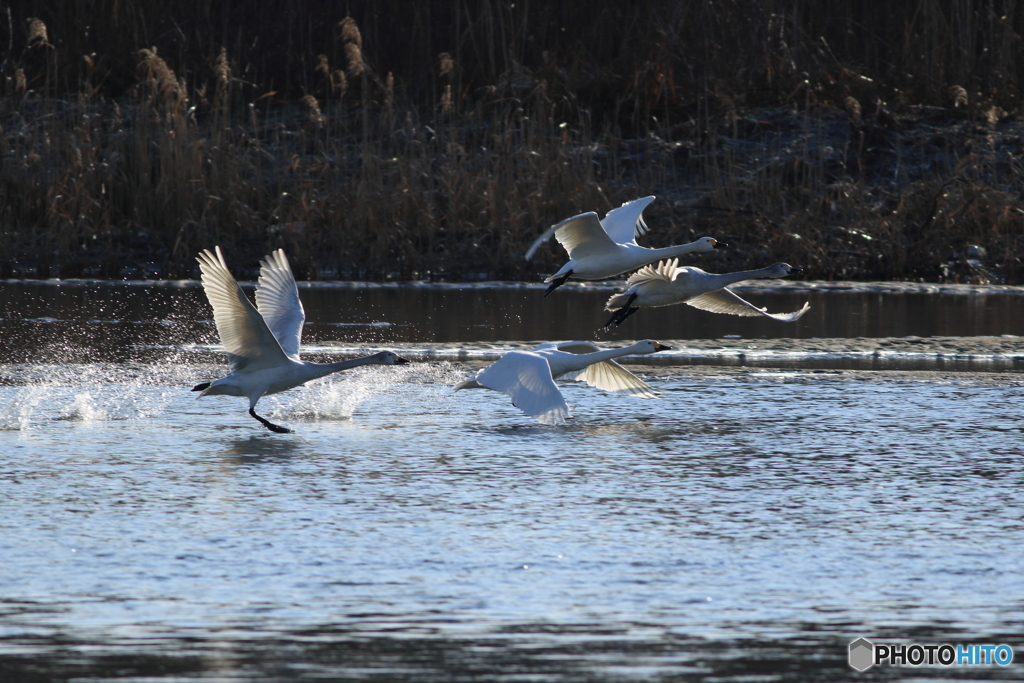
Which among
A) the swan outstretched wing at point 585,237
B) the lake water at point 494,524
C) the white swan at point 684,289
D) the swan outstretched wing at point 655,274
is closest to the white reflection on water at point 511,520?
the lake water at point 494,524

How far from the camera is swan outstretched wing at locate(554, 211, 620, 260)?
347 inches

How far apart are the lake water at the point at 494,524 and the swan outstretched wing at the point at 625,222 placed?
3.38ft

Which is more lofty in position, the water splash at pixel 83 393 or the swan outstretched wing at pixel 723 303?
the swan outstretched wing at pixel 723 303

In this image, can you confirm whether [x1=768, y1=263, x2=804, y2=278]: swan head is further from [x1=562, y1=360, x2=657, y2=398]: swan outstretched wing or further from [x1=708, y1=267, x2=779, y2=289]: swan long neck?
[x1=562, y1=360, x2=657, y2=398]: swan outstretched wing

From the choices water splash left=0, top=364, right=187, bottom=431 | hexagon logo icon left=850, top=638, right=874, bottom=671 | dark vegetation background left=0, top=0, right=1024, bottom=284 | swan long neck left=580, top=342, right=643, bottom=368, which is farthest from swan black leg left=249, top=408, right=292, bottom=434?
dark vegetation background left=0, top=0, right=1024, bottom=284

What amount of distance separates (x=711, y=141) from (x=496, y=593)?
1368cm

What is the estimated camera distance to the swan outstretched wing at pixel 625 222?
981 cm

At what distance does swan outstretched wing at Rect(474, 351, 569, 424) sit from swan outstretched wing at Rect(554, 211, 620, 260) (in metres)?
1.32

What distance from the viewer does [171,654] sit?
13.4 feet

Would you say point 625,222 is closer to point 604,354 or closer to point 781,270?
point 781,270

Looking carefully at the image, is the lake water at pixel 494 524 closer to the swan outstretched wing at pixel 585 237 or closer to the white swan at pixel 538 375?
the white swan at pixel 538 375

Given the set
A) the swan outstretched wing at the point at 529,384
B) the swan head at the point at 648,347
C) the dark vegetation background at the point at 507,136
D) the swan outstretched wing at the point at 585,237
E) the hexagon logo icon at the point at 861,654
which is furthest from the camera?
the dark vegetation background at the point at 507,136

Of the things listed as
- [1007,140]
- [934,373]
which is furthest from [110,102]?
[934,373]

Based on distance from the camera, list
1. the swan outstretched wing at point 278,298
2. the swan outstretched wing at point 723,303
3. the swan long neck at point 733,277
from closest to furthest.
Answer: the swan outstretched wing at point 278,298, the swan long neck at point 733,277, the swan outstretched wing at point 723,303
